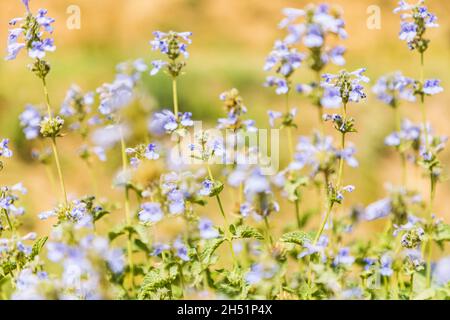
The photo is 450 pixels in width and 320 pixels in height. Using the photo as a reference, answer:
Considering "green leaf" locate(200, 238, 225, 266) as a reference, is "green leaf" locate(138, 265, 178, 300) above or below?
below

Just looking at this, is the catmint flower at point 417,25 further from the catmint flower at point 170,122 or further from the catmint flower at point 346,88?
the catmint flower at point 170,122

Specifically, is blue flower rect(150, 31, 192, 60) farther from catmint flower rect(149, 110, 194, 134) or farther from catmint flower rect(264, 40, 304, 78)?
catmint flower rect(264, 40, 304, 78)

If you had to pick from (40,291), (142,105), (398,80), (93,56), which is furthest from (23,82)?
(142,105)

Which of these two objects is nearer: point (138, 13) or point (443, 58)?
point (443, 58)

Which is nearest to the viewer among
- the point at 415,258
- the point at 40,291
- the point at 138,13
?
the point at 40,291

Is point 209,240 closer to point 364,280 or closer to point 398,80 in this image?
point 364,280

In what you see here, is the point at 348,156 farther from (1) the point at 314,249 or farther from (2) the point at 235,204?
(2) the point at 235,204

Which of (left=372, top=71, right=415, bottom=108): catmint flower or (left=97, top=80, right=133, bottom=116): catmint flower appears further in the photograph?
(left=372, top=71, right=415, bottom=108): catmint flower

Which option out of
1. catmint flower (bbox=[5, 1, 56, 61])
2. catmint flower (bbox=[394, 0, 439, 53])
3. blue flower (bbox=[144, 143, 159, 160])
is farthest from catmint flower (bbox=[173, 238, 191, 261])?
catmint flower (bbox=[394, 0, 439, 53])
